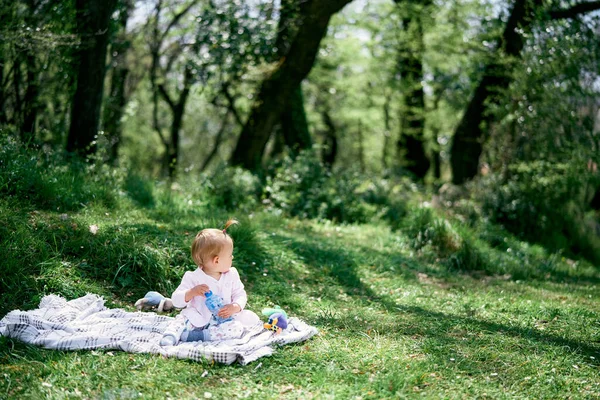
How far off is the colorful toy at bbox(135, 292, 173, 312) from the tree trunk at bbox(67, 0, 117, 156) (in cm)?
361

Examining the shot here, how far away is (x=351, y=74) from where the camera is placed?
20.1 metres

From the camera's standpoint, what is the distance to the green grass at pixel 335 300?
12.1 ft

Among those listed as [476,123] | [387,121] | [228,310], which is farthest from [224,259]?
[387,121]

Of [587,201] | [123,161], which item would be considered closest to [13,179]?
[123,161]

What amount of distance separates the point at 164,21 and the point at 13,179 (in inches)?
377

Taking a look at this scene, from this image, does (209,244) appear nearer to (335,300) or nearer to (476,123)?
(335,300)

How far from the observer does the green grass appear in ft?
12.1

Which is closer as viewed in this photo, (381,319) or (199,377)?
(199,377)

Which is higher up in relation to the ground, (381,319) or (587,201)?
(587,201)

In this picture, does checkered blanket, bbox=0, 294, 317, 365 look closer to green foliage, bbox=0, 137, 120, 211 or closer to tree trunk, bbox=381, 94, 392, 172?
green foliage, bbox=0, 137, 120, 211

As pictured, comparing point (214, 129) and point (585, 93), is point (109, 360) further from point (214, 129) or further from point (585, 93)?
point (214, 129)

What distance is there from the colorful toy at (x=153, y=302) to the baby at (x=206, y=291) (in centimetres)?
62

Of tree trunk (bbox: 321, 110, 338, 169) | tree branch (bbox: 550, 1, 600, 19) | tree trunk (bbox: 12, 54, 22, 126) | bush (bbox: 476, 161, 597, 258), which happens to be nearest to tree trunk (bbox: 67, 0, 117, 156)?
tree trunk (bbox: 12, 54, 22, 126)

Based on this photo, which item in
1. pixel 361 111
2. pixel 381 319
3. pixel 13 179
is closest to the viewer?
pixel 381 319
